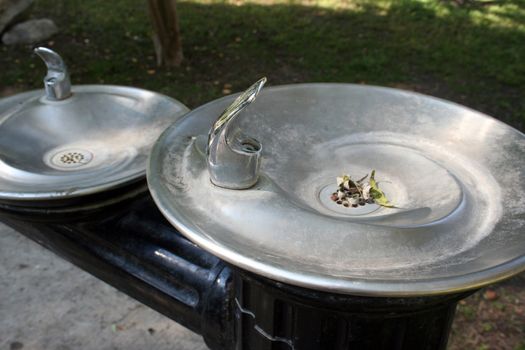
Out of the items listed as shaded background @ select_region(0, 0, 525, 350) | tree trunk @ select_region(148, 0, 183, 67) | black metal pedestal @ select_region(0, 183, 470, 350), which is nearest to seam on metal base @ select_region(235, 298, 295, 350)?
black metal pedestal @ select_region(0, 183, 470, 350)

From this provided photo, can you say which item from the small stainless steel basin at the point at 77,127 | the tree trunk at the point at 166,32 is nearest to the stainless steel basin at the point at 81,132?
the small stainless steel basin at the point at 77,127

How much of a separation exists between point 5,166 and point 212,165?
796 mm

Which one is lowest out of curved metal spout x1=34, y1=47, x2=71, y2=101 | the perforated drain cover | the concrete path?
the concrete path

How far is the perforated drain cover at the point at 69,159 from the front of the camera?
184 cm

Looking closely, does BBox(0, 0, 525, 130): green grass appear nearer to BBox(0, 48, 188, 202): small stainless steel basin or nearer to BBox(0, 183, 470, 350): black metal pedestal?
BBox(0, 48, 188, 202): small stainless steel basin

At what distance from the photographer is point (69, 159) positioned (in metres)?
1.88

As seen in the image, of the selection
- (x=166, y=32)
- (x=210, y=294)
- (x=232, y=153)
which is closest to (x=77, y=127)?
(x=210, y=294)

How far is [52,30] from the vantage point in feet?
18.6

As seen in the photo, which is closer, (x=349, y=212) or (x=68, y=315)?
(x=349, y=212)

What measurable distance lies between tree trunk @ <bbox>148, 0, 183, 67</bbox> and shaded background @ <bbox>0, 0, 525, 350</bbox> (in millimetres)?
118

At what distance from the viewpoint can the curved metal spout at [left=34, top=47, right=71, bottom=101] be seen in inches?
75.8

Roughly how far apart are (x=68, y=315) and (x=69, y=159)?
1173 millimetres

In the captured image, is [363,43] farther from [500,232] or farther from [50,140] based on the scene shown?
[500,232]

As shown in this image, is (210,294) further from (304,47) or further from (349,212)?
(304,47)
